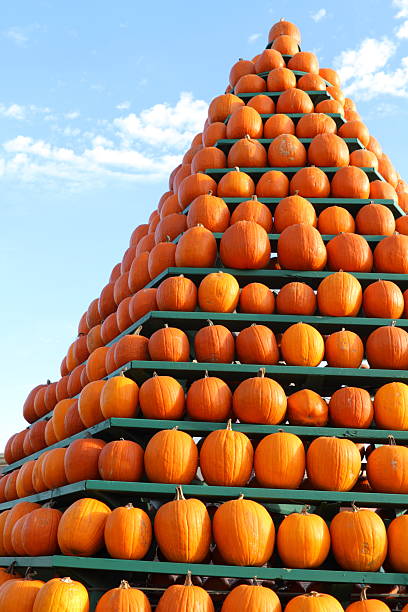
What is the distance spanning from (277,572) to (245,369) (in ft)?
4.49

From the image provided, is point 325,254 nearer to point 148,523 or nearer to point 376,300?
point 376,300

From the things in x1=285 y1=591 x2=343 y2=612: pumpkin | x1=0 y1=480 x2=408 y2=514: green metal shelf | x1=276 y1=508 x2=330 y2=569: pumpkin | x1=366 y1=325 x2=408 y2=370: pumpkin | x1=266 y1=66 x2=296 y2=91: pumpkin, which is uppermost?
x1=266 y1=66 x2=296 y2=91: pumpkin

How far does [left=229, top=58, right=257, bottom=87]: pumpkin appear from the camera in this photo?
7.57m

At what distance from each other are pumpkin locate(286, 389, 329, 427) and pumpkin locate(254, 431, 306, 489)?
9.5 inches

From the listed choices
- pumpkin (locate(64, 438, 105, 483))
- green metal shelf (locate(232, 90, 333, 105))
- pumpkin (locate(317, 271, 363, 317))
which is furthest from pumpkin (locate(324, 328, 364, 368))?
green metal shelf (locate(232, 90, 333, 105))

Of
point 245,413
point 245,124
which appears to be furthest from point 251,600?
point 245,124

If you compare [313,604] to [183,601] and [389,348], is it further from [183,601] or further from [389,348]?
[389,348]

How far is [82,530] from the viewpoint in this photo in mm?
3814

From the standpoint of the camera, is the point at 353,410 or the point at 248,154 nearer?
the point at 353,410

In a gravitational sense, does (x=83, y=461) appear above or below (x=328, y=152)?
below

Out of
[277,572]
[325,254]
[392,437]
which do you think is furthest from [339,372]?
[277,572]

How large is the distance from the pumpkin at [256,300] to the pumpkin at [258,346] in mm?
237

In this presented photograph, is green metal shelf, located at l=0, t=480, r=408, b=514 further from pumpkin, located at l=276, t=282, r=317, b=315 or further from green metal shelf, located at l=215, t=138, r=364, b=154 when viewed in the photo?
green metal shelf, located at l=215, t=138, r=364, b=154

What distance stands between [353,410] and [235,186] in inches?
94.7
